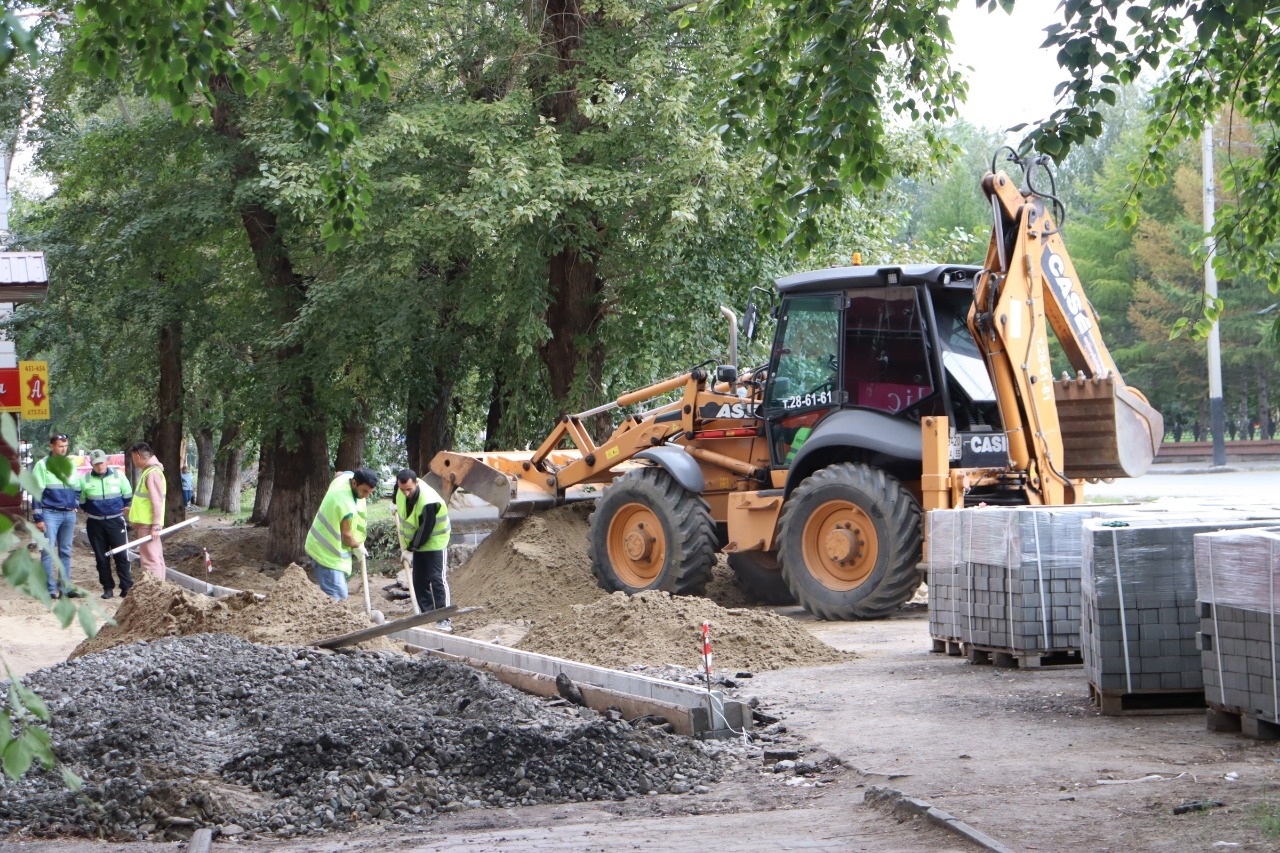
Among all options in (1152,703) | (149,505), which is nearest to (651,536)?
(149,505)

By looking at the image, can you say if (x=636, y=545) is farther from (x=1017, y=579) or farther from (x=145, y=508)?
(x=145, y=508)

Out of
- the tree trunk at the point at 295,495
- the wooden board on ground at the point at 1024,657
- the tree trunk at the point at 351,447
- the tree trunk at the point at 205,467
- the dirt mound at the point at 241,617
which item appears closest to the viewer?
the wooden board on ground at the point at 1024,657

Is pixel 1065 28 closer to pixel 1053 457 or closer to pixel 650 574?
pixel 1053 457

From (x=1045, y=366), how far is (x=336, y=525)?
21.8 ft

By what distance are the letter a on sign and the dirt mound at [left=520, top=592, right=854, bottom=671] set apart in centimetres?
1126

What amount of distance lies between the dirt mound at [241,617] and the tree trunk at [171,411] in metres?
10.0

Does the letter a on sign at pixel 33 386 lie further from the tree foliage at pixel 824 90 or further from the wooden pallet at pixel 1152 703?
the wooden pallet at pixel 1152 703

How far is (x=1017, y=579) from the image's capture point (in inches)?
386

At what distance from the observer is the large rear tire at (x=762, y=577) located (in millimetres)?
14781

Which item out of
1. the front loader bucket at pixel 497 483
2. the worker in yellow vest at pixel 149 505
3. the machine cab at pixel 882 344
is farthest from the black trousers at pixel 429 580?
the worker in yellow vest at pixel 149 505

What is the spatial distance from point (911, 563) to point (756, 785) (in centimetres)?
570

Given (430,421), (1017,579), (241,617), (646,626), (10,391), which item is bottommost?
(646,626)

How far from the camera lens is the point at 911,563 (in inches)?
504

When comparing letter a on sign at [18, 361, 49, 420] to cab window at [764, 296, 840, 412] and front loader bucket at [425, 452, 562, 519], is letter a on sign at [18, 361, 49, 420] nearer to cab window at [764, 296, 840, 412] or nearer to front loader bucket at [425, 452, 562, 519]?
front loader bucket at [425, 452, 562, 519]
